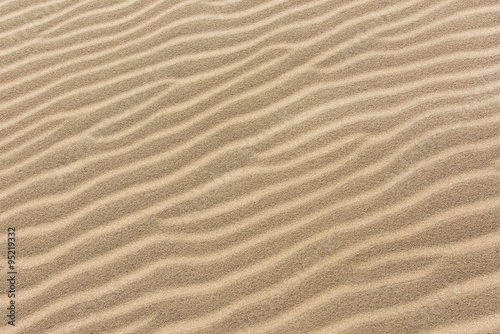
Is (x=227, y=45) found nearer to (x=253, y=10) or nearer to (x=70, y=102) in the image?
(x=253, y=10)

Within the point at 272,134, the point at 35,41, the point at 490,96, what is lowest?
A: the point at 490,96

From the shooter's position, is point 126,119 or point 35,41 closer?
point 126,119

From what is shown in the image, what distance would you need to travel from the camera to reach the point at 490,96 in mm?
2016

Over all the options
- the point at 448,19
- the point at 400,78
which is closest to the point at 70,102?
the point at 400,78

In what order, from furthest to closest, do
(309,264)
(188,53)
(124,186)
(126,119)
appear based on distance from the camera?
(188,53) → (126,119) → (124,186) → (309,264)

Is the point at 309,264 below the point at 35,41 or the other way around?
below

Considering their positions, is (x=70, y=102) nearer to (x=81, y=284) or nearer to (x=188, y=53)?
(x=188, y=53)

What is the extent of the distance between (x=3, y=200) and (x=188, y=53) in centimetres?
138

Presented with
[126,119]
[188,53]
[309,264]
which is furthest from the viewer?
[188,53]

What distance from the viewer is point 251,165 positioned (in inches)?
76.7

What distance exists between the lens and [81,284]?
178 centimetres

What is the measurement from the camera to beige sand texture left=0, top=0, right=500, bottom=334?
171cm

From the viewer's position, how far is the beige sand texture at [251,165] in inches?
67.4

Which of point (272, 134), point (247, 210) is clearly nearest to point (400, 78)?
point (272, 134)
